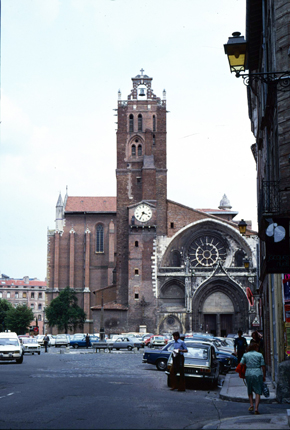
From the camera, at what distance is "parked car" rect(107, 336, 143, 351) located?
48250mm

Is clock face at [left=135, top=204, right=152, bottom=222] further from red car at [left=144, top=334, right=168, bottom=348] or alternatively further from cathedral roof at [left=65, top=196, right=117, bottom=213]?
cathedral roof at [left=65, top=196, right=117, bottom=213]

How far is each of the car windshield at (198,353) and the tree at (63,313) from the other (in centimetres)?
5557

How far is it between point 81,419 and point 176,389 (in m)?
6.89

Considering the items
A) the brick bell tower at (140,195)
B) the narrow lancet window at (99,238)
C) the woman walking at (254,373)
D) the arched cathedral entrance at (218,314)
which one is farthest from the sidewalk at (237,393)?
the narrow lancet window at (99,238)

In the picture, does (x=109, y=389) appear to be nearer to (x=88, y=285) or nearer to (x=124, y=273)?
(x=124, y=273)

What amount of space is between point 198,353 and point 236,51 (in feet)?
34.3

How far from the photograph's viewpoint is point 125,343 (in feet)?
161

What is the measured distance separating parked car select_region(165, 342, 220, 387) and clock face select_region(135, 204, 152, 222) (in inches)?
1796

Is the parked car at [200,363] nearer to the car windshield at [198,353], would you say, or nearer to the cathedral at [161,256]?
the car windshield at [198,353]

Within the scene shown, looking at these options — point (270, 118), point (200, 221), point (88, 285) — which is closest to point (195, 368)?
point (270, 118)

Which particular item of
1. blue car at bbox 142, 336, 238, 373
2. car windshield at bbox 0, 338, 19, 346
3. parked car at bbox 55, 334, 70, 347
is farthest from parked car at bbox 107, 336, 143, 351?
blue car at bbox 142, 336, 238, 373

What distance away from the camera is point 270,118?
16672 millimetres

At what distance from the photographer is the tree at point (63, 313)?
72875 mm

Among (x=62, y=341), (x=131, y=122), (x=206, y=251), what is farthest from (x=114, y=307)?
(x=131, y=122)
